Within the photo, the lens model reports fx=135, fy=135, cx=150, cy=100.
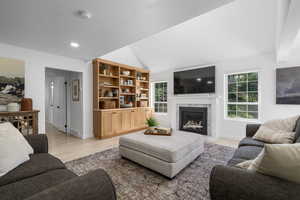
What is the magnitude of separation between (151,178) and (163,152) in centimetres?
41

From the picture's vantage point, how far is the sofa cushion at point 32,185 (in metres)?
0.91

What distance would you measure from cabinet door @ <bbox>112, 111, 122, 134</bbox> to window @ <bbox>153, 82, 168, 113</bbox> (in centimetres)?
189

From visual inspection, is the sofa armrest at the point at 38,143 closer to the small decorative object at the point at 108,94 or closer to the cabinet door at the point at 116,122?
the cabinet door at the point at 116,122

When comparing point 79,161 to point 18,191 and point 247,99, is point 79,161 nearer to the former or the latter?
point 18,191

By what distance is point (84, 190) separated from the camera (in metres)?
0.78

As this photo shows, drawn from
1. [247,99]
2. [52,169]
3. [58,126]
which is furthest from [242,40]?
[58,126]

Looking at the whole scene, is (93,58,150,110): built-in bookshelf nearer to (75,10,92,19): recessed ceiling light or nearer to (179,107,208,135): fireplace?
(179,107,208,135): fireplace

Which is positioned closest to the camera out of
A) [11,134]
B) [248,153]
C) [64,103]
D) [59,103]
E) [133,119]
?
[11,134]

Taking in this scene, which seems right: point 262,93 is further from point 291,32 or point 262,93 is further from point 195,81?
point 291,32

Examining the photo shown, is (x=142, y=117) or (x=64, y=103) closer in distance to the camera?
(x=64, y=103)

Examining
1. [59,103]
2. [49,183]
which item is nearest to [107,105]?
[59,103]

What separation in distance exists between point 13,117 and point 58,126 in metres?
2.81

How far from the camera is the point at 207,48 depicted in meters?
3.72

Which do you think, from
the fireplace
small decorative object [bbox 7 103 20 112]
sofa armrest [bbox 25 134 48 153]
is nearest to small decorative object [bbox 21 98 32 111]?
small decorative object [bbox 7 103 20 112]
